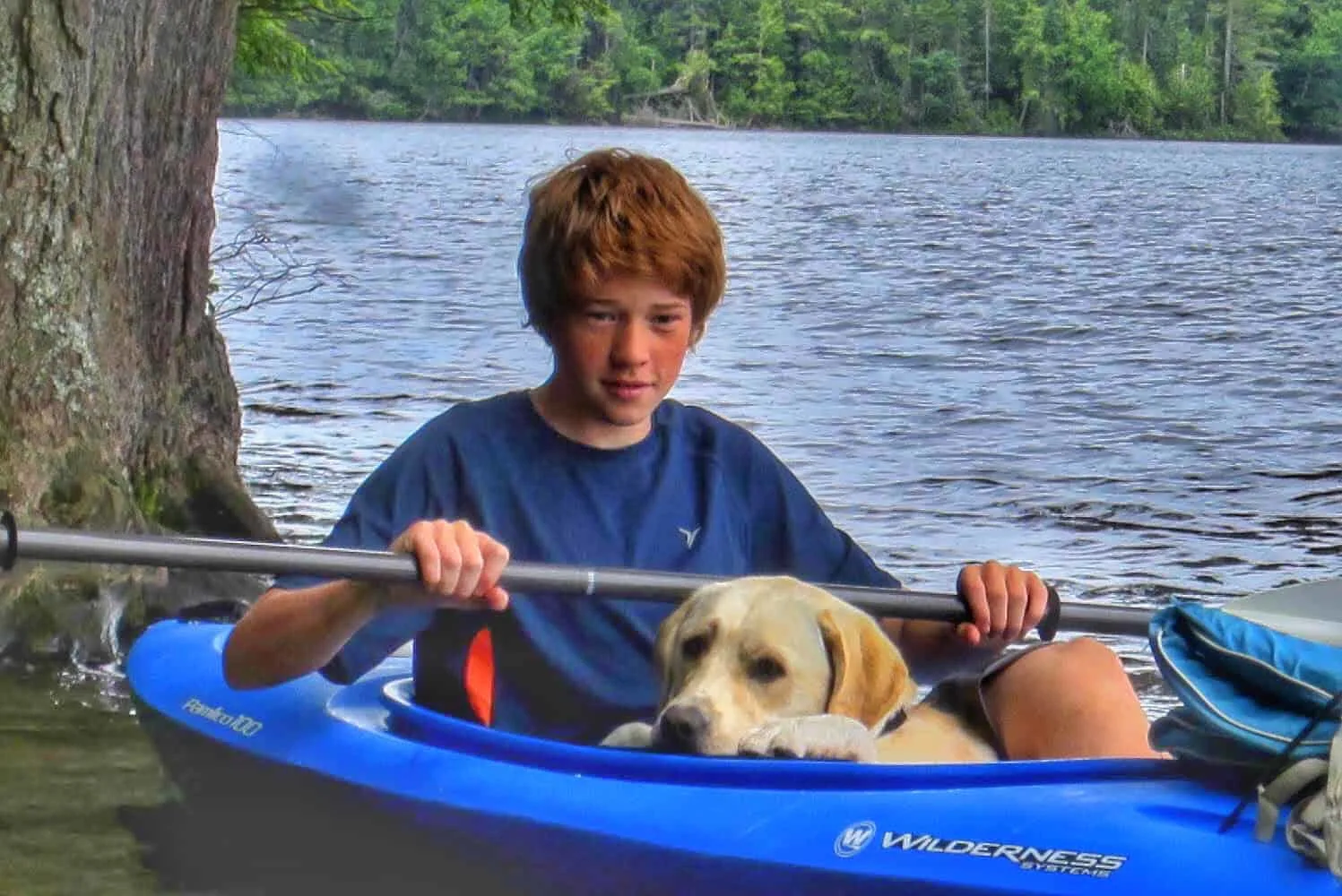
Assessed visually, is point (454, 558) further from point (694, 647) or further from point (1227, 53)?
point (1227, 53)

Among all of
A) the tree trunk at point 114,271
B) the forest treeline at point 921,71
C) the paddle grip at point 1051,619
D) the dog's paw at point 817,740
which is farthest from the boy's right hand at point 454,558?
the forest treeline at point 921,71

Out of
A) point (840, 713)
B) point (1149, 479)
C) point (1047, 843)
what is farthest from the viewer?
point (1149, 479)

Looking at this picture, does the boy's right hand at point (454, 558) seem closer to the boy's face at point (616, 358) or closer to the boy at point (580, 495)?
the boy at point (580, 495)

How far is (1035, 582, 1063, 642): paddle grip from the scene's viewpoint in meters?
3.19

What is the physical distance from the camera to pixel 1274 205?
1565 inches

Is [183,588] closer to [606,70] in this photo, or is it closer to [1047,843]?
[1047,843]

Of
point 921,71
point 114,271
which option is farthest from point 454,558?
point 921,71

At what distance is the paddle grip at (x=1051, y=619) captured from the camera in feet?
10.5

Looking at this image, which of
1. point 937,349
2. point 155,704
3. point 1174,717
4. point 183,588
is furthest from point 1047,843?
point 937,349

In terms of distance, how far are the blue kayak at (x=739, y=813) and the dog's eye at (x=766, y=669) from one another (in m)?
0.12

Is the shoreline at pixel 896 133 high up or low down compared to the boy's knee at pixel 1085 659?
down

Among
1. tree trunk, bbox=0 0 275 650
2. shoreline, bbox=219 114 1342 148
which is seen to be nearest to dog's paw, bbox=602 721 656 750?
tree trunk, bbox=0 0 275 650

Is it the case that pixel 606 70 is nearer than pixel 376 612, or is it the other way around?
pixel 376 612

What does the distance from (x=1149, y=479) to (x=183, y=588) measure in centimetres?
635
